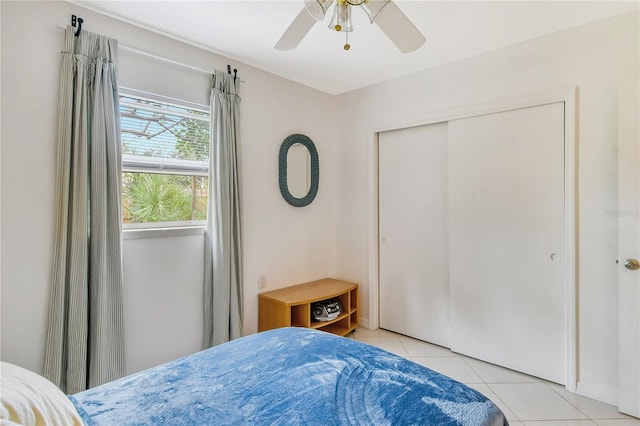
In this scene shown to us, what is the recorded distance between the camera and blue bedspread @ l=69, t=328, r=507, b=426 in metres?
1.02

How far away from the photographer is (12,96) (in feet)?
5.51

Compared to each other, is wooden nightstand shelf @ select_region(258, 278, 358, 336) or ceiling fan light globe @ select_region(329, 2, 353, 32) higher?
ceiling fan light globe @ select_region(329, 2, 353, 32)

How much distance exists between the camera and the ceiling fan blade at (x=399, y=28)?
1455 mm

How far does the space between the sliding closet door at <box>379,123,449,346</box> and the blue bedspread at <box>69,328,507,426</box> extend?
163 cm

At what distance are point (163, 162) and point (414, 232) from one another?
7.15 feet

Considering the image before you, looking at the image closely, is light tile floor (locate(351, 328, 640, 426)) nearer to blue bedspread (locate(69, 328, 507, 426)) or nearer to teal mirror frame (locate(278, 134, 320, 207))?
blue bedspread (locate(69, 328, 507, 426))

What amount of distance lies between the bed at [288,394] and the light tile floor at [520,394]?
112 cm

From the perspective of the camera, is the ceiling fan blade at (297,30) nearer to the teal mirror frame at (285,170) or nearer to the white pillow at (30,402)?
the teal mirror frame at (285,170)

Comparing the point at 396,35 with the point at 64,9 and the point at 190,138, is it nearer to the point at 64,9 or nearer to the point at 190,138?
the point at 190,138

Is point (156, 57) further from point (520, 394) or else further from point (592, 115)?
point (520, 394)

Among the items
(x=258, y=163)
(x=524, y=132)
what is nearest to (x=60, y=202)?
(x=258, y=163)

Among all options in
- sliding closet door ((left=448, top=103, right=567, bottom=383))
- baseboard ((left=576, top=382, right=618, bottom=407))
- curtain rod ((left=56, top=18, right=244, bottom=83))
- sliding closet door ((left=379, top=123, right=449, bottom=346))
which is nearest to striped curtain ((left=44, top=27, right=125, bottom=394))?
curtain rod ((left=56, top=18, right=244, bottom=83))

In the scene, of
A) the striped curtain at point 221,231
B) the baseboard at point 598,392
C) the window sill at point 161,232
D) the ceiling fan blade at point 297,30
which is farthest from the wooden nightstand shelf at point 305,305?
the ceiling fan blade at point 297,30

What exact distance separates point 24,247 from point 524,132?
320 cm
